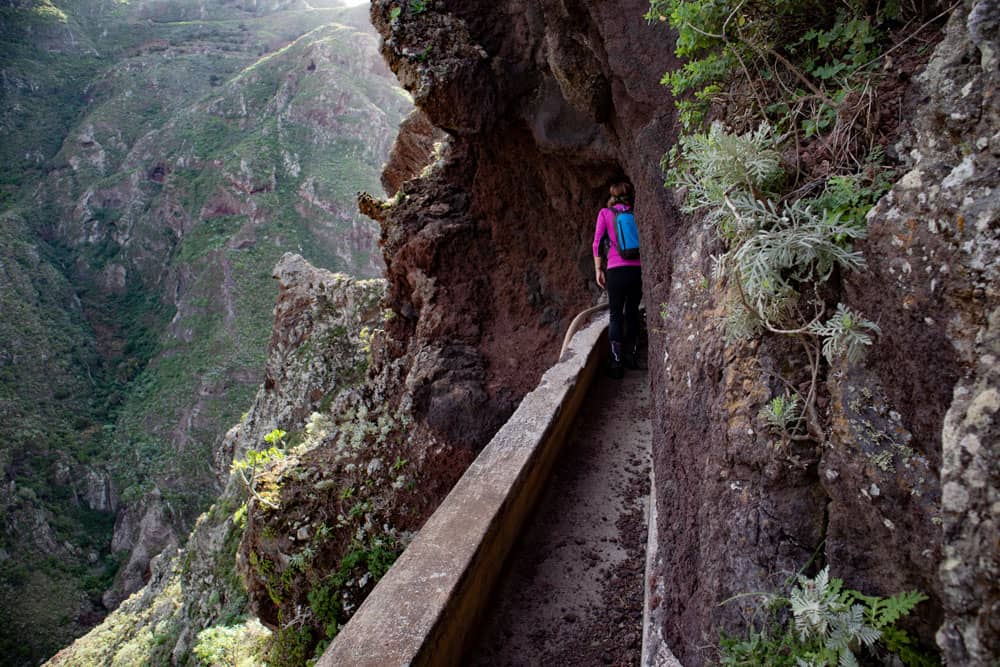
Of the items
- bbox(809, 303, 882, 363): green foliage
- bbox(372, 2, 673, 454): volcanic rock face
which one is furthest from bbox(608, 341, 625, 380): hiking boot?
bbox(809, 303, 882, 363): green foliage

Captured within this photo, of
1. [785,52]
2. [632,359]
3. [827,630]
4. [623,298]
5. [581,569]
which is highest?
[785,52]

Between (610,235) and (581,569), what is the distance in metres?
3.14

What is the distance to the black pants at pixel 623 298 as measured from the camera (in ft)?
17.9

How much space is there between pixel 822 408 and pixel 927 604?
521mm

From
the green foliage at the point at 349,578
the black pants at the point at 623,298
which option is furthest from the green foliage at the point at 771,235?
the green foliage at the point at 349,578

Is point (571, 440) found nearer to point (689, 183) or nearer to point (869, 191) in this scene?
point (689, 183)

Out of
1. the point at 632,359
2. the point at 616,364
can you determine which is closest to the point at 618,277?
the point at 616,364

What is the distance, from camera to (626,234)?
522 cm

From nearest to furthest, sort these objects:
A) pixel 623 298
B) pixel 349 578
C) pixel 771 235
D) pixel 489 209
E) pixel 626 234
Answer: pixel 771 235 → pixel 626 234 → pixel 623 298 → pixel 349 578 → pixel 489 209

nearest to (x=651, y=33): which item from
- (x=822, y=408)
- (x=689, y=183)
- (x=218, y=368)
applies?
(x=689, y=183)

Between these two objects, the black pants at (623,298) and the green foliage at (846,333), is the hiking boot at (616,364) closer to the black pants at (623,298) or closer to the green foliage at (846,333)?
the black pants at (623,298)

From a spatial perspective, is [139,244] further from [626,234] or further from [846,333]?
[846,333]

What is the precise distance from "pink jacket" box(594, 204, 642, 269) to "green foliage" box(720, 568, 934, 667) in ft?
13.4

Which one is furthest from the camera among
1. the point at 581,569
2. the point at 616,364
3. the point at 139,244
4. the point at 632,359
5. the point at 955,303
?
the point at 139,244
